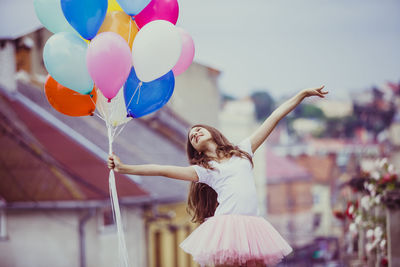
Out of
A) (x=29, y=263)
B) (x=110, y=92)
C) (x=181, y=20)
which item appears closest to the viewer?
(x=110, y=92)

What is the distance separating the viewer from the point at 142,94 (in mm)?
2588

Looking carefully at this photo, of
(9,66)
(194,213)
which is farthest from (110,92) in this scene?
(9,66)

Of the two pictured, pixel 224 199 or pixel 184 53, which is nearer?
pixel 224 199

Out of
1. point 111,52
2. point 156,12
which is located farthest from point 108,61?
point 156,12

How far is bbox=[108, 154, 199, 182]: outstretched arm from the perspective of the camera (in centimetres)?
220

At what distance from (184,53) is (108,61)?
494 millimetres

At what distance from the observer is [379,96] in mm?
18891

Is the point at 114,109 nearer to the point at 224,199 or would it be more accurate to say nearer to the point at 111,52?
the point at 111,52

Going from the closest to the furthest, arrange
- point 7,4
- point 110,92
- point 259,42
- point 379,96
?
point 110,92
point 7,4
point 259,42
point 379,96

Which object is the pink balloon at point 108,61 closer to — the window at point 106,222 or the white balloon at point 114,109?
the white balloon at point 114,109

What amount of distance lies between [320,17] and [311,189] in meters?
4.97

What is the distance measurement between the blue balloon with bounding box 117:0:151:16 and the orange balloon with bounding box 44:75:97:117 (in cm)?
44

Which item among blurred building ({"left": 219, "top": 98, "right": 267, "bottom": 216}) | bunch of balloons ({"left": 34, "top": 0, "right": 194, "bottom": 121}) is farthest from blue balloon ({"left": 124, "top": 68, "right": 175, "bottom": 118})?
blurred building ({"left": 219, "top": 98, "right": 267, "bottom": 216})

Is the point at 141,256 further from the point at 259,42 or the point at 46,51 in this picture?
the point at 259,42
